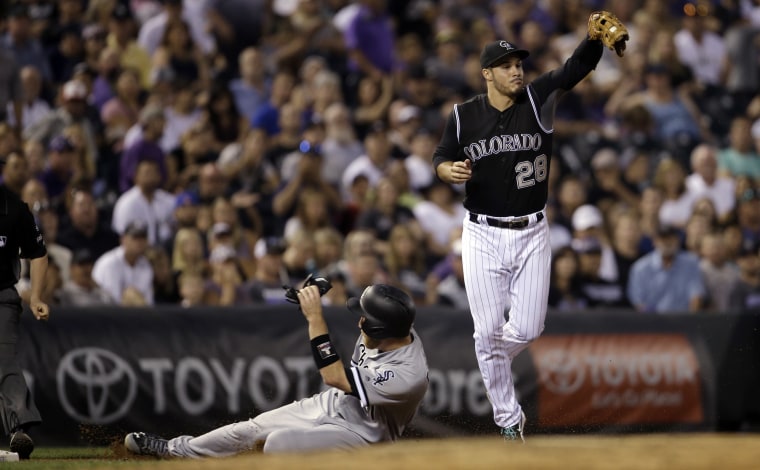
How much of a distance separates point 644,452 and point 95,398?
15.9 ft

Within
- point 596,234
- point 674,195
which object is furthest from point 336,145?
point 674,195

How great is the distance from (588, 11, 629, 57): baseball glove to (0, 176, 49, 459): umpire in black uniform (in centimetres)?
378

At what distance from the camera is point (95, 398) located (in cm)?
990

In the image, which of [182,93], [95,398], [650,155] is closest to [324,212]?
[182,93]

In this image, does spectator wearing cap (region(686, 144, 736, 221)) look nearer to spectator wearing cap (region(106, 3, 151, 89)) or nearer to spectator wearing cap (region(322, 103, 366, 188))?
spectator wearing cap (region(322, 103, 366, 188))

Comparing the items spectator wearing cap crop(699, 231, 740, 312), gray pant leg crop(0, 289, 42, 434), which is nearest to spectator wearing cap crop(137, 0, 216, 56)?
spectator wearing cap crop(699, 231, 740, 312)

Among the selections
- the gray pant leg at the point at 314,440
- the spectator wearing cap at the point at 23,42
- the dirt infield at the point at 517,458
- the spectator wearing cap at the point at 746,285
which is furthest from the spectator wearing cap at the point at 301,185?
the dirt infield at the point at 517,458

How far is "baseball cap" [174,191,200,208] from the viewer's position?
12352mm

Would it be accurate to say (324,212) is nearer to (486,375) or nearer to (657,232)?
(657,232)

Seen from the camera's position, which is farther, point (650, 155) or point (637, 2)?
point (637, 2)

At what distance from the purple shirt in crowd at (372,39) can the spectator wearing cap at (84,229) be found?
4.93 meters

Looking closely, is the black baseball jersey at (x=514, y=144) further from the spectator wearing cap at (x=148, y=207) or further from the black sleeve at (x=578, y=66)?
the spectator wearing cap at (x=148, y=207)

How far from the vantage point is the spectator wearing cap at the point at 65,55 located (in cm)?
1410

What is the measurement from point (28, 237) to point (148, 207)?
3.92 m
